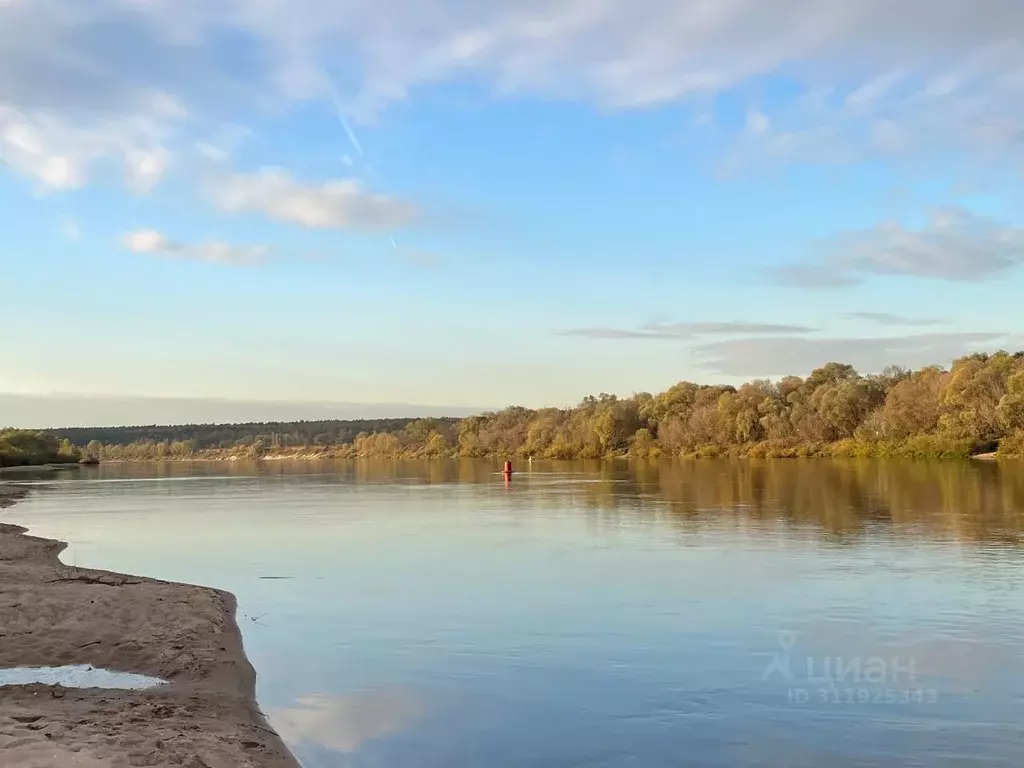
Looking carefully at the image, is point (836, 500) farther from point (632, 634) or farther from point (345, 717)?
point (345, 717)

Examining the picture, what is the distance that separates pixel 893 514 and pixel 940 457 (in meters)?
69.7

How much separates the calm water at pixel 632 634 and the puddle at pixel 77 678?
1.85 metres

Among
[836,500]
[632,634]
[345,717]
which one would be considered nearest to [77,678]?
[345,717]

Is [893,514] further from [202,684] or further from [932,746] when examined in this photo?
[202,684]

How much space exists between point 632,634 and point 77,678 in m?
9.24

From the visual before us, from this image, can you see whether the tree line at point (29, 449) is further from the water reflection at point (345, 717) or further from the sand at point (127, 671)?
the water reflection at point (345, 717)

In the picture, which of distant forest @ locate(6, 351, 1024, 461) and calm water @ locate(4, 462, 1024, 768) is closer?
calm water @ locate(4, 462, 1024, 768)

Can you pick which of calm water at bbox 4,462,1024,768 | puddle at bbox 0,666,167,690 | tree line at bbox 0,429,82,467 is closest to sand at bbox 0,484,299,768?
puddle at bbox 0,666,167,690

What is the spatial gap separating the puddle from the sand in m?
0.27

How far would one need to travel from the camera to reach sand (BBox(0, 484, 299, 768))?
959cm

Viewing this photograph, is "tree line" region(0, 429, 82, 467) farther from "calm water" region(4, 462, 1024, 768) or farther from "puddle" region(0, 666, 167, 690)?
"puddle" region(0, 666, 167, 690)

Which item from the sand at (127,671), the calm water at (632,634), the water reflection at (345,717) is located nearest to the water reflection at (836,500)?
the calm water at (632,634)

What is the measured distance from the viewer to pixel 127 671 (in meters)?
14.1

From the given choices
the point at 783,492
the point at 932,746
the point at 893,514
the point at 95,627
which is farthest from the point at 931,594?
the point at 783,492
